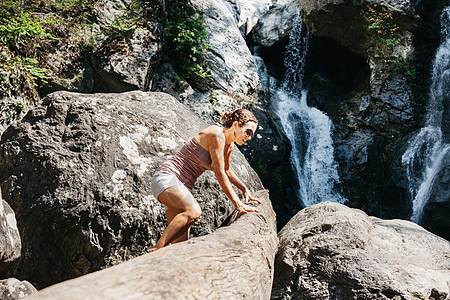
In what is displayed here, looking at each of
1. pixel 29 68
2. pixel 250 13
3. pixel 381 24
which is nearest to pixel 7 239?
pixel 29 68

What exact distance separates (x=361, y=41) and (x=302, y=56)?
246cm

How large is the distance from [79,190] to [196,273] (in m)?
1.89

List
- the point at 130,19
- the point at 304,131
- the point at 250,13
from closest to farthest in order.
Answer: the point at 130,19 → the point at 304,131 → the point at 250,13

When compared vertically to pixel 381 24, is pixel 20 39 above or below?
below

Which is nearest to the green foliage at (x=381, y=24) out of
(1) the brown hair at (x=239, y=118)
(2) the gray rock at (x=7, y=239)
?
(1) the brown hair at (x=239, y=118)

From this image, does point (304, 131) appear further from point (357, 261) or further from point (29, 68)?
point (357, 261)

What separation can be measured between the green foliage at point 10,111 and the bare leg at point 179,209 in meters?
5.04

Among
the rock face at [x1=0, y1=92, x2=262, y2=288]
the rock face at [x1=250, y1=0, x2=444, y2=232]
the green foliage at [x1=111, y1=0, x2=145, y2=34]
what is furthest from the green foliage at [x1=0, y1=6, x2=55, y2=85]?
the rock face at [x1=250, y1=0, x2=444, y2=232]

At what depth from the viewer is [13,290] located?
7.64 ft

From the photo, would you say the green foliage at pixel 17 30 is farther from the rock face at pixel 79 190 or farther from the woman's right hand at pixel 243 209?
the woman's right hand at pixel 243 209

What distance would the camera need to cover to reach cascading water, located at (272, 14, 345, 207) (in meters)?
9.80

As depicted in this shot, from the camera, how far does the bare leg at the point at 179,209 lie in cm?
279

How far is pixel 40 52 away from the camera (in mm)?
7742

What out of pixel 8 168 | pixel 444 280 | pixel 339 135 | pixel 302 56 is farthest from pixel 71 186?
pixel 302 56
